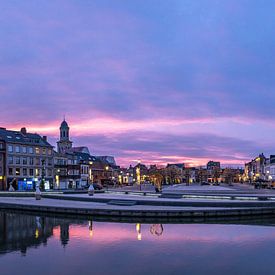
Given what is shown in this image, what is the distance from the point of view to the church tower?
152 meters

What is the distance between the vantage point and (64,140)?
506ft

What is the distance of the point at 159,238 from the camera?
28.3 meters

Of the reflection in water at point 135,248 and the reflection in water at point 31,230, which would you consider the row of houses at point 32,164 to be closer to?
the reflection in water at point 31,230

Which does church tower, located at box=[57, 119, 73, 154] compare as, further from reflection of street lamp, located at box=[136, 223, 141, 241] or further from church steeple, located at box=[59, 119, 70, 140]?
reflection of street lamp, located at box=[136, 223, 141, 241]

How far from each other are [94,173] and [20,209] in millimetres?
121881

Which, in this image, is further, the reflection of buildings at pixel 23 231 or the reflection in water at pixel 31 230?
the reflection in water at pixel 31 230

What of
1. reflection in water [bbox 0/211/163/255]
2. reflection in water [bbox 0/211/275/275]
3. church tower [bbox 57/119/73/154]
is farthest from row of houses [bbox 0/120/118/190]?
reflection in water [bbox 0/211/275/275]

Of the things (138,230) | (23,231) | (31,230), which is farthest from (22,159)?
(138,230)

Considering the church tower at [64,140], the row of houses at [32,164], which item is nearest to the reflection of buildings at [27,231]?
the row of houses at [32,164]

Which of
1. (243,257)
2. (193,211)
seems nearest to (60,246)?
(243,257)

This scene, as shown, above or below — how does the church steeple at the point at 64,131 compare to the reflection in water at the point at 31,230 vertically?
above

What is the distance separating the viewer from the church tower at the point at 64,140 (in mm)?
152500

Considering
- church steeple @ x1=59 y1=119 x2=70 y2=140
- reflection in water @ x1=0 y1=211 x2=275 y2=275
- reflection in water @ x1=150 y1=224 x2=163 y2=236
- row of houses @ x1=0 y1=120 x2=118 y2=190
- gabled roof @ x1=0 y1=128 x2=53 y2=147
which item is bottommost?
reflection in water @ x1=0 y1=211 x2=275 y2=275

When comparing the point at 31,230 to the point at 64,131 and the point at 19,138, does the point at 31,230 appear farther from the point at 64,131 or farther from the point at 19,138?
the point at 64,131
